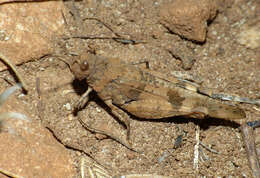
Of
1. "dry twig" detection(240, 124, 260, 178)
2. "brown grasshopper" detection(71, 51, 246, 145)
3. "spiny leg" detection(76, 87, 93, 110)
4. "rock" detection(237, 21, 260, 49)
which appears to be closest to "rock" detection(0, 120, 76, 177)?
"spiny leg" detection(76, 87, 93, 110)

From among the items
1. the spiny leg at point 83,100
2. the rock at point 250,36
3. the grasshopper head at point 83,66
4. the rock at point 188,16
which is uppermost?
the rock at point 188,16

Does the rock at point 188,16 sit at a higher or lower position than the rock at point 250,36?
higher

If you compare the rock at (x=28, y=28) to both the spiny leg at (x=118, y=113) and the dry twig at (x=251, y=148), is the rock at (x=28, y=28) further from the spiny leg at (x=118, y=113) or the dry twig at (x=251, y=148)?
the dry twig at (x=251, y=148)

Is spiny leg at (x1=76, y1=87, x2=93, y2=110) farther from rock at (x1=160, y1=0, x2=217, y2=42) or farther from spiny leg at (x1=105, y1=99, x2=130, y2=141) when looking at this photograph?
rock at (x1=160, y1=0, x2=217, y2=42)

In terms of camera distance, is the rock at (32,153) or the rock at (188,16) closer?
the rock at (32,153)

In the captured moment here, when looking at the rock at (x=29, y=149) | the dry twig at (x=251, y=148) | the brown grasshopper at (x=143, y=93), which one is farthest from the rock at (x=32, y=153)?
the dry twig at (x=251, y=148)

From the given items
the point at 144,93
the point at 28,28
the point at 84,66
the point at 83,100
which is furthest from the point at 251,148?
the point at 28,28
